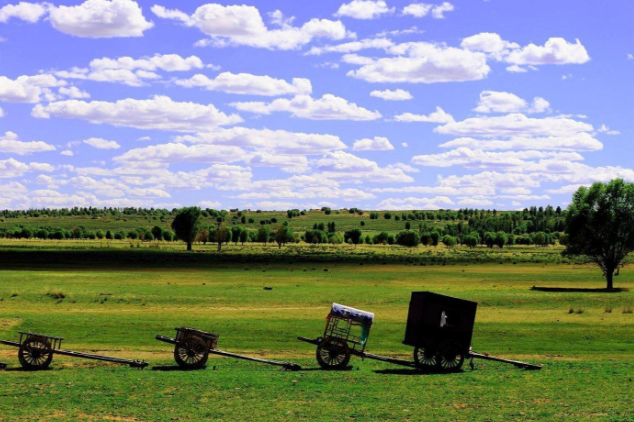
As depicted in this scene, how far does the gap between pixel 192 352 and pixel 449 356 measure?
9.96m

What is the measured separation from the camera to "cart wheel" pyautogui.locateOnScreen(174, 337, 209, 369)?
87.9ft

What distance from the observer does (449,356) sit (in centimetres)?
2753

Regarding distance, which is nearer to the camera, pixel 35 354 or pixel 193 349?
pixel 35 354

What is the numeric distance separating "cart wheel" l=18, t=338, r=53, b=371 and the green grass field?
62 centimetres

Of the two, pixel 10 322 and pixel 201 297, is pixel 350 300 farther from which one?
pixel 10 322

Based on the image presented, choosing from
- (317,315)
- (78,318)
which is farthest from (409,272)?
(78,318)

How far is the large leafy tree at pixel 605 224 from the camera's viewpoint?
75188 millimetres

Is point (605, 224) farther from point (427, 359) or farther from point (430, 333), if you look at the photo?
point (430, 333)

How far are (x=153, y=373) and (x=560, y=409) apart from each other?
14287mm

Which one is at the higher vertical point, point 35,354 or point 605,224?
point 605,224

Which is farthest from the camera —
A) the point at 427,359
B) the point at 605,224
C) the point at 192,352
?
the point at 605,224

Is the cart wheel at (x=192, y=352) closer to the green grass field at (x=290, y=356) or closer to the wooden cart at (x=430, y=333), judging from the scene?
the green grass field at (x=290, y=356)

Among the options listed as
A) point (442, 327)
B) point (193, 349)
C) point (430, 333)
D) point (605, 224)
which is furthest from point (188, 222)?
point (442, 327)

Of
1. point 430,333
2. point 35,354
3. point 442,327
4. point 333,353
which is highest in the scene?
point 442,327
